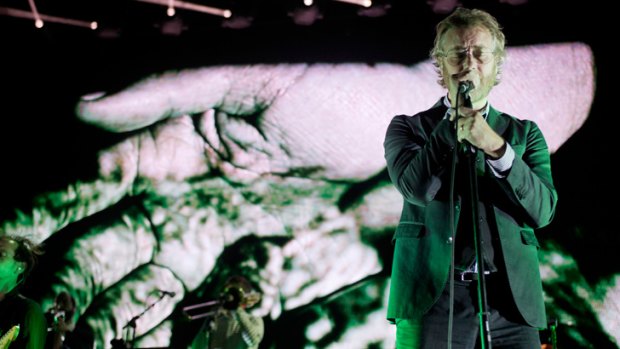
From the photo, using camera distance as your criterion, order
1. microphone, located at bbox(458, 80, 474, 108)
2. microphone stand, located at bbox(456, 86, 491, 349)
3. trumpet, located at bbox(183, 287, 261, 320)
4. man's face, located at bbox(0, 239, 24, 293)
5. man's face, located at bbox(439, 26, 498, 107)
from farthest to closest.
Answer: trumpet, located at bbox(183, 287, 261, 320) → man's face, located at bbox(0, 239, 24, 293) → man's face, located at bbox(439, 26, 498, 107) → microphone, located at bbox(458, 80, 474, 108) → microphone stand, located at bbox(456, 86, 491, 349)

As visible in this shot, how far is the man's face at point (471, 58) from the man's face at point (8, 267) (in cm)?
183

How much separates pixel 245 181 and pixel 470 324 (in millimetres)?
2997

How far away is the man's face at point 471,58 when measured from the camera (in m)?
1.51

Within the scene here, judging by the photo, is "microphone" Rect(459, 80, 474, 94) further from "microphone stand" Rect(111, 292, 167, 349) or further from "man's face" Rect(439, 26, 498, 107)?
"microphone stand" Rect(111, 292, 167, 349)

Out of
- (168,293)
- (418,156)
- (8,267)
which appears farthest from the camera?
(168,293)

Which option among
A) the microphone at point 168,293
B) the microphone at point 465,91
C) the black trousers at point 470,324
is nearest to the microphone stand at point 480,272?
the microphone at point 465,91

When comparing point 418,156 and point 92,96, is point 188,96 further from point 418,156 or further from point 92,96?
point 418,156

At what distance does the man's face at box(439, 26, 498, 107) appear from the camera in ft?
4.95

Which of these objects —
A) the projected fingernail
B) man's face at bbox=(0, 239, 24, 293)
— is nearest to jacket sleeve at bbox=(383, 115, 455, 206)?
man's face at bbox=(0, 239, 24, 293)

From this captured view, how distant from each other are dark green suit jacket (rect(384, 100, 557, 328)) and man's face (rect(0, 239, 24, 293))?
1.62m

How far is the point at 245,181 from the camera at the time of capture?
167 inches

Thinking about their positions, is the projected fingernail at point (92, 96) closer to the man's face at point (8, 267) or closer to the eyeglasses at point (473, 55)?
the man's face at point (8, 267)

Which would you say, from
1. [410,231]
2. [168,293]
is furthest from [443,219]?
[168,293]

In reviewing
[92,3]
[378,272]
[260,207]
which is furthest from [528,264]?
[92,3]
